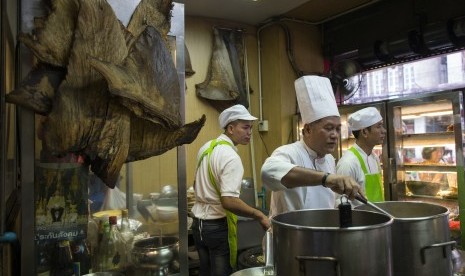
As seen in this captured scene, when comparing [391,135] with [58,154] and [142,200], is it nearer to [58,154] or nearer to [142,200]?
[142,200]

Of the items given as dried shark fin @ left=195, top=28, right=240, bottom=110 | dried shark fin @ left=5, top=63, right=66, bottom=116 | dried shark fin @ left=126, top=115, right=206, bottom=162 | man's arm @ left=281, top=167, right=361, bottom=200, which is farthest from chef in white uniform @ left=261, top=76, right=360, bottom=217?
dried shark fin @ left=195, top=28, right=240, bottom=110

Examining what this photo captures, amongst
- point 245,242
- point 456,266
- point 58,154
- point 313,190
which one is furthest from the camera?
point 245,242

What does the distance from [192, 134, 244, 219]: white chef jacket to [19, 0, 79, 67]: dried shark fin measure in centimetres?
179

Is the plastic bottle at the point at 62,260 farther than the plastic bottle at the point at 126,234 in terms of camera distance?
No

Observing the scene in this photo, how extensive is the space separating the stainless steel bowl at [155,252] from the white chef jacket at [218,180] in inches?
48.7

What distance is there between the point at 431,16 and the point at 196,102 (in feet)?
9.37

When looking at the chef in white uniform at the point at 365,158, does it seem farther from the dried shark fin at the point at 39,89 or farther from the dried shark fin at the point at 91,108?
the dried shark fin at the point at 39,89

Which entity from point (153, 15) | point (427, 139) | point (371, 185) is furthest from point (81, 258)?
point (427, 139)

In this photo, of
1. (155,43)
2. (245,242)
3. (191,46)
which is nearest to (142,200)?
(155,43)

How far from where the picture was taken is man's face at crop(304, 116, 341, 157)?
2.03m

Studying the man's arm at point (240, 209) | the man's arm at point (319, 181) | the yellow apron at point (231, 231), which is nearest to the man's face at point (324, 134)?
the man's arm at point (319, 181)

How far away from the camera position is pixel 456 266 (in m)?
1.47

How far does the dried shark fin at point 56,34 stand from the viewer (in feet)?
3.19

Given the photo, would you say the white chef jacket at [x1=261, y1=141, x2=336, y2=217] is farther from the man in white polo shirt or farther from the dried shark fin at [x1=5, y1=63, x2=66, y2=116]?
the dried shark fin at [x1=5, y1=63, x2=66, y2=116]
